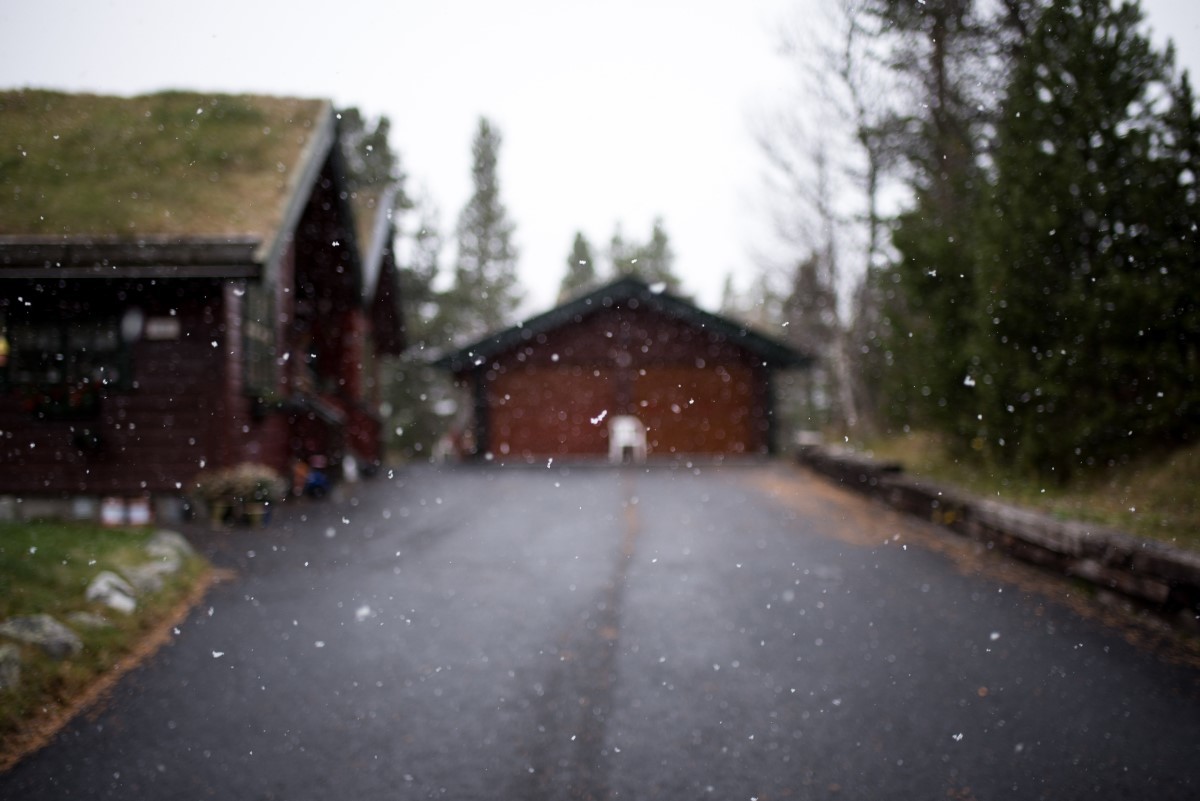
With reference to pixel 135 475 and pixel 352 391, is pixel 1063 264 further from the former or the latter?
pixel 352 391

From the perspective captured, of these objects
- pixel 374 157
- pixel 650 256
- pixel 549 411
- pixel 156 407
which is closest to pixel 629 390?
pixel 549 411

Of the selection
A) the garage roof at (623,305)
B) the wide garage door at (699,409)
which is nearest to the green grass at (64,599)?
the garage roof at (623,305)

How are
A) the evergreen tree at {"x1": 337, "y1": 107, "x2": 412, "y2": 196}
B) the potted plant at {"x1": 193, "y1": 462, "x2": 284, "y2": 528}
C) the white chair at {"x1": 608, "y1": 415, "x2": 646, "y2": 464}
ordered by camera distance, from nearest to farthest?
1. the potted plant at {"x1": 193, "y1": 462, "x2": 284, "y2": 528}
2. the white chair at {"x1": 608, "y1": 415, "x2": 646, "y2": 464}
3. the evergreen tree at {"x1": 337, "y1": 107, "x2": 412, "y2": 196}

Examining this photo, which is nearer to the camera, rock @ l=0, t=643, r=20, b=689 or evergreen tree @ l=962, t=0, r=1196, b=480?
rock @ l=0, t=643, r=20, b=689

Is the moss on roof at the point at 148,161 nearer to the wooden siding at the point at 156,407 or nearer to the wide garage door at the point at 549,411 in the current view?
the wooden siding at the point at 156,407

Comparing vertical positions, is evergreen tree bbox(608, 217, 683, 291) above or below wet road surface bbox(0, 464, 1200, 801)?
above

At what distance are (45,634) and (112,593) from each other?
95 centimetres

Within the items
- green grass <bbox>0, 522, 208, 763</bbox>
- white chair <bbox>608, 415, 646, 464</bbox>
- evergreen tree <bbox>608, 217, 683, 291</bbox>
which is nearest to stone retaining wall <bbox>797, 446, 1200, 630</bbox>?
evergreen tree <bbox>608, 217, 683, 291</bbox>

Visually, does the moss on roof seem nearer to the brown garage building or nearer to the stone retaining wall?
the stone retaining wall

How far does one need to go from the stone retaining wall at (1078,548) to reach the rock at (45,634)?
6596 millimetres

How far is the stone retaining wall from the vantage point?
4508 millimetres

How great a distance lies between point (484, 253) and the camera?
1412cm

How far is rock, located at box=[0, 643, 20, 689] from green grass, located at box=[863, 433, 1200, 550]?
696 cm

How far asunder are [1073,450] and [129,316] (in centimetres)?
1036
